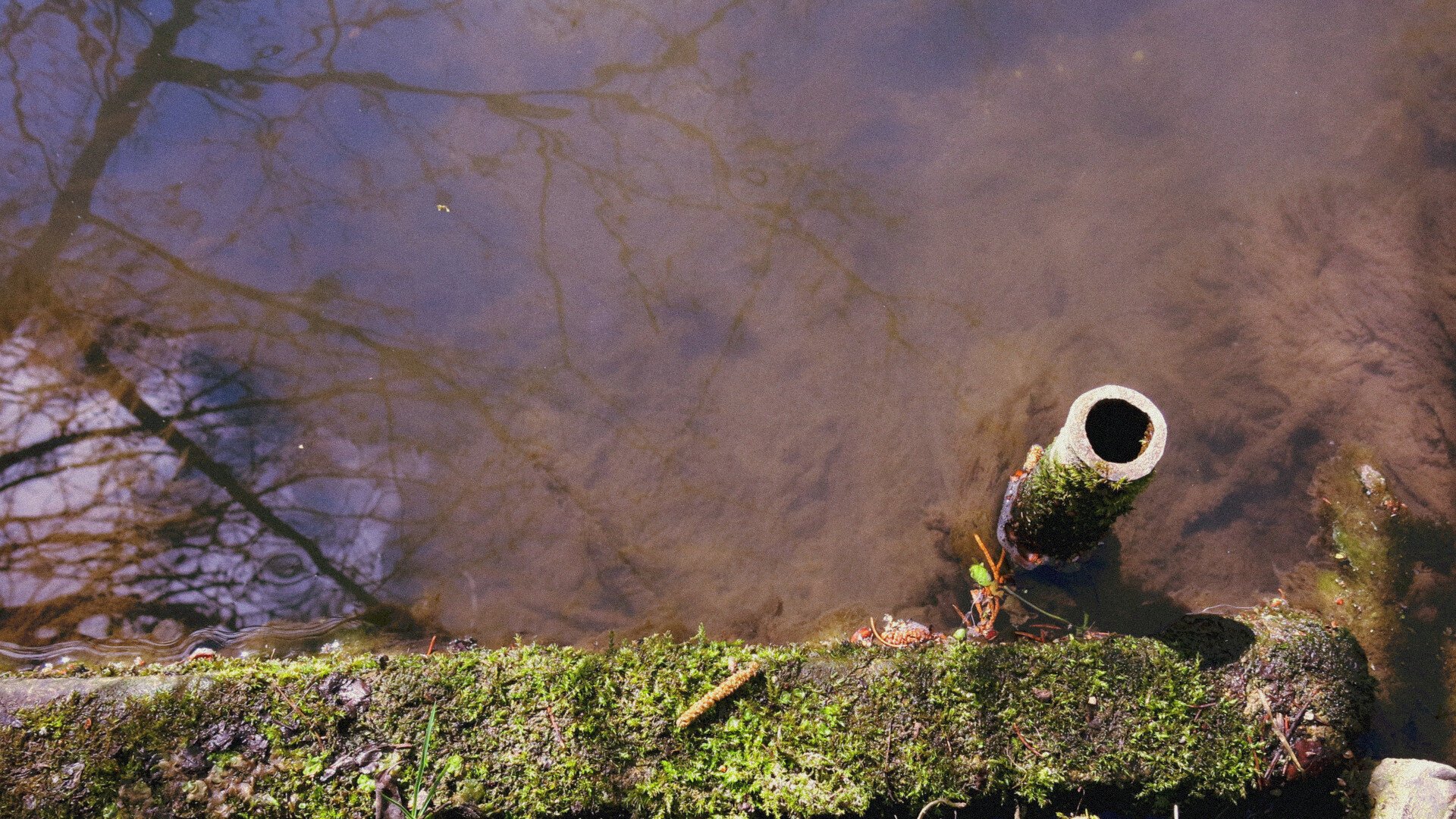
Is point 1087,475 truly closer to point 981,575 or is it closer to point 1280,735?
point 981,575

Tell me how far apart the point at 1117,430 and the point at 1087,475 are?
0.37 metres

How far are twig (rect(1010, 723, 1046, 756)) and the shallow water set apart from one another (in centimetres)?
75

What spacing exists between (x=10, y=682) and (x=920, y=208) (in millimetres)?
4224

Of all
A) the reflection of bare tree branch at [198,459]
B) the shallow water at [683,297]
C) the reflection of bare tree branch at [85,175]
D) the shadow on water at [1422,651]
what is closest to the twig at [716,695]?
the shallow water at [683,297]

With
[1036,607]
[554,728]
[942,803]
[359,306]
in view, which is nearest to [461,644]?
[554,728]

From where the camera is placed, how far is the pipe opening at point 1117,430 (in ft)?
8.74

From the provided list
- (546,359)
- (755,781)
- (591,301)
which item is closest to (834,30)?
(591,301)

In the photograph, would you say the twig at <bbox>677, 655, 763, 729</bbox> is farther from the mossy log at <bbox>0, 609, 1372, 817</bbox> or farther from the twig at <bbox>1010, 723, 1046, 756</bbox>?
the twig at <bbox>1010, 723, 1046, 756</bbox>

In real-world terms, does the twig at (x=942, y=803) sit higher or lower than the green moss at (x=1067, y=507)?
lower

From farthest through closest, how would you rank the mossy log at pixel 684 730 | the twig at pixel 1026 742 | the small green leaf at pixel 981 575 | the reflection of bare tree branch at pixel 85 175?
the reflection of bare tree branch at pixel 85 175 → the small green leaf at pixel 981 575 → the twig at pixel 1026 742 → the mossy log at pixel 684 730

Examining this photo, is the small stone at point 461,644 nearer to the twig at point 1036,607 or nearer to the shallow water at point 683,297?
the shallow water at point 683,297

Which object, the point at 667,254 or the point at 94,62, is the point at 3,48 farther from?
the point at 667,254

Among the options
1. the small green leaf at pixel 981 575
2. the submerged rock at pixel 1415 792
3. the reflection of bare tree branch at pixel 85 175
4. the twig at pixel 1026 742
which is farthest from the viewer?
the reflection of bare tree branch at pixel 85 175

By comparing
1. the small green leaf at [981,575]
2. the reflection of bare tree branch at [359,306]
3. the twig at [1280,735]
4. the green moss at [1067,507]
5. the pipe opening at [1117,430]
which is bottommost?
the twig at [1280,735]
